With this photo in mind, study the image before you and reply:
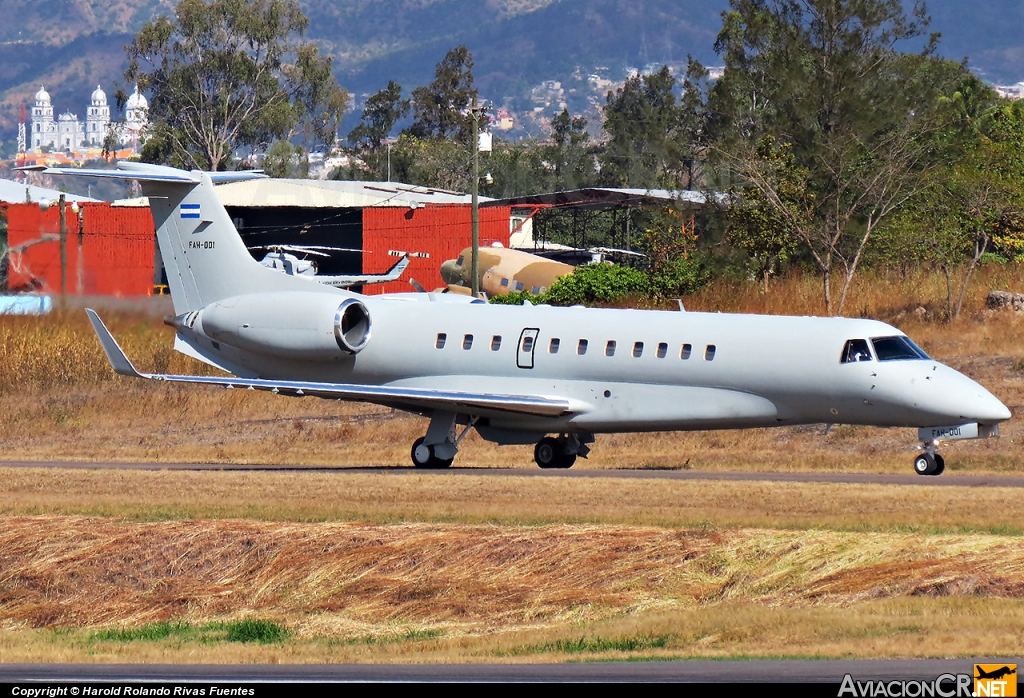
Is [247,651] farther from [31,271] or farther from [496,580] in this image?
[31,271]

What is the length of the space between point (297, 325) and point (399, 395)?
3.23 meters

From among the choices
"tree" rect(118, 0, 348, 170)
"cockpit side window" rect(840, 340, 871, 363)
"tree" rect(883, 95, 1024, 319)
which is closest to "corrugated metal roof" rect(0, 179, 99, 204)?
"tree" rect(118, 0, 348, 170)

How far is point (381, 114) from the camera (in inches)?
6462

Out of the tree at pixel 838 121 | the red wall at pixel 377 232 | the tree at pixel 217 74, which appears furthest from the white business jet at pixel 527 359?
the tree at pixel 217 74

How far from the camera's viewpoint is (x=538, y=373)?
31172 millimetres

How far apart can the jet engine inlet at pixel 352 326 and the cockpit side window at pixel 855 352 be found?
31.7ft

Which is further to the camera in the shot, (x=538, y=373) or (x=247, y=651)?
(x=538, y=373)

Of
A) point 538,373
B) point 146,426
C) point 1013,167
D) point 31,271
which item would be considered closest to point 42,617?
point 538,373

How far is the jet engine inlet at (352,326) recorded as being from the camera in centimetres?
3250

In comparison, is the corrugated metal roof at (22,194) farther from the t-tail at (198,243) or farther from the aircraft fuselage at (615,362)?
the aircraft fuselage at (615,362)

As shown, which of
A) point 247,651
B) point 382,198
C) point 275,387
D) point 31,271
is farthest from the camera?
point 382,198

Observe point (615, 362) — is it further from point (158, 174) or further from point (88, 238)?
point (88, 238)

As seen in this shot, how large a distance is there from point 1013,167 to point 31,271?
47.3 metres

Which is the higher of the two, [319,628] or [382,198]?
[382,198]
